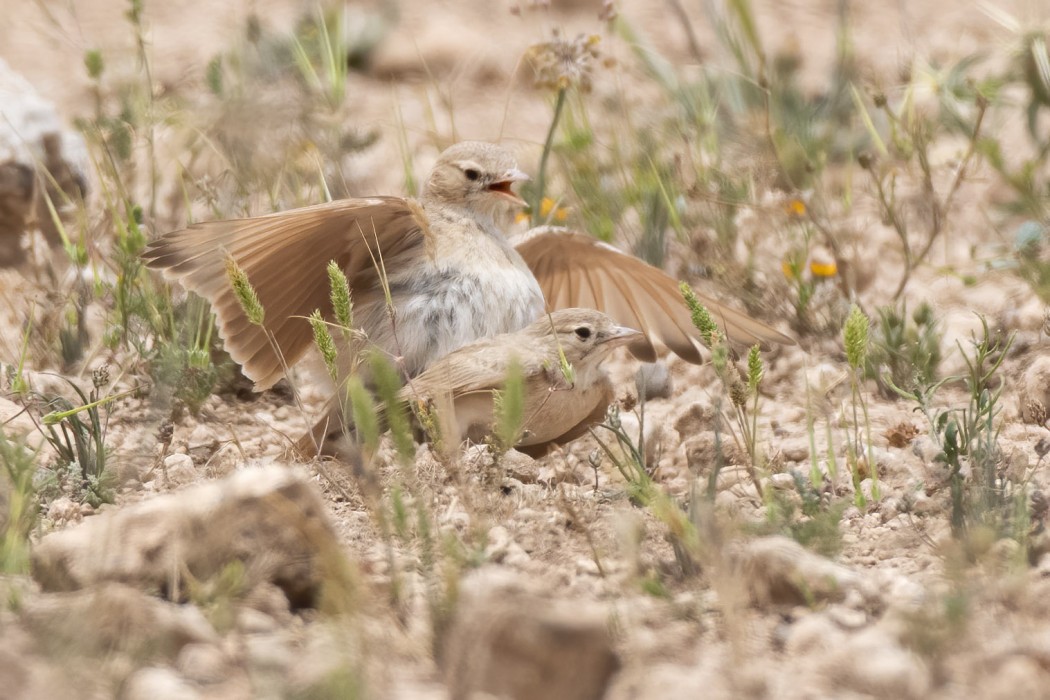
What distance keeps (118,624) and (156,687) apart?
0.66 ft

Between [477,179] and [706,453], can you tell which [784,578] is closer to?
[706,453]

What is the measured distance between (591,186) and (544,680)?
3790mm

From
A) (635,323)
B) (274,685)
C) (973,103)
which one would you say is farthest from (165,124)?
(274,685)

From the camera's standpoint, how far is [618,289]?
5.43 meters

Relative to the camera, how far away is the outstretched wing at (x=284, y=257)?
433 centimetres

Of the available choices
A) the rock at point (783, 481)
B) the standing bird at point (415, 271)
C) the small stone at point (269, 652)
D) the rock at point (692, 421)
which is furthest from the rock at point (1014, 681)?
the rock at point (692, 421)

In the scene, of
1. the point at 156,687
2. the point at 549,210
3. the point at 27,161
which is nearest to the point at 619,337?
the point at 549,210

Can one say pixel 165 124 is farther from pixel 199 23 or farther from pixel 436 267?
pixel 199 23

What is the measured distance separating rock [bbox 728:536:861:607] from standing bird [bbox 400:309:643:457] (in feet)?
3.84

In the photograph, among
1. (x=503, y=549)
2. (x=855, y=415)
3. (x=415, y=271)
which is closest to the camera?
(x=503, y=549)

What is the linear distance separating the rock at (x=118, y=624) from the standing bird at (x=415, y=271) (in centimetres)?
166

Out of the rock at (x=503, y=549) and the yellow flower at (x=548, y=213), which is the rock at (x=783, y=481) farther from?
the yellow flower at (x=548, y=213)

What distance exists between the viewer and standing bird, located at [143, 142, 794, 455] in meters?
4.39

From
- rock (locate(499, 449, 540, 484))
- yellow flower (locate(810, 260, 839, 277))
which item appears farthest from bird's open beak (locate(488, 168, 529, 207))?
yellow flower (locate(810, 260, 839, 277))
